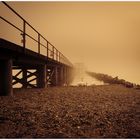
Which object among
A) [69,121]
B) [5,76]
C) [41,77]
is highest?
[41,77]

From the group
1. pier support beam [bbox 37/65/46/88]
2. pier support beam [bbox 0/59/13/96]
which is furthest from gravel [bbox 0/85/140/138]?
pier support beam [bbox 37/65/46/88]

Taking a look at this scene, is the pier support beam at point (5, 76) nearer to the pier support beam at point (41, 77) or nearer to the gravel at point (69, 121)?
the gravel at point (69, 121)

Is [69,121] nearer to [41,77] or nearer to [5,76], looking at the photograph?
[5,76]

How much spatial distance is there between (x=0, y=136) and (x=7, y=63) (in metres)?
4.99

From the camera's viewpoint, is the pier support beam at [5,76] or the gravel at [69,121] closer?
the gravel at [69,121]

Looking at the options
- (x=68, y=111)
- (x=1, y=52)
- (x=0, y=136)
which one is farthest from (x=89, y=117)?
(x=1, y=52)

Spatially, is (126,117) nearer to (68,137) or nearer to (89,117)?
(89,117)

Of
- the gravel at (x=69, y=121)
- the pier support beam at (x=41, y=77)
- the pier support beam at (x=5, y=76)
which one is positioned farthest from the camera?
the pier support beam at (x=41, y=77)

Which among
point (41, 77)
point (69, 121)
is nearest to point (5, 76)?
point (69, 121)

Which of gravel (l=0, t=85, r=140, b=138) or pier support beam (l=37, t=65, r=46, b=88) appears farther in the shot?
pier support beam (l=37, t=65, r=46, b=88)

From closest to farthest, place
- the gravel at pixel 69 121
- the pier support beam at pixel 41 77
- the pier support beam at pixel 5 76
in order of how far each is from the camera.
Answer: the gravel at pixel 69 121 → the pier support beam at pixel 5 76 → the pier support beam at pixel 41 77

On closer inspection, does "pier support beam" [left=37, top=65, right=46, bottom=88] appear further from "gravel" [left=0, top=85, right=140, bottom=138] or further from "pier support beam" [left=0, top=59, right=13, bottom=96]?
"gravel" [left=0, top=85, right=140, bottom=138]

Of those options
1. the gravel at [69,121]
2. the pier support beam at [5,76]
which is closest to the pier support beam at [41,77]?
the pier support beam at [5,76]

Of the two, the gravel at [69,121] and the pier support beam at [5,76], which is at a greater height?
the pier support beam at [5,76]
